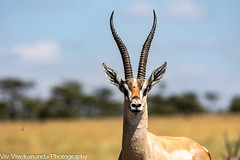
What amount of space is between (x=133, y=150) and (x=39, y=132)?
21143 millimetres

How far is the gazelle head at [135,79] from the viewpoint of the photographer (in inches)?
260

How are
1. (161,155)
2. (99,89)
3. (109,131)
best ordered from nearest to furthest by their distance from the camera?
(161,155) → (109,131) → (99,89)

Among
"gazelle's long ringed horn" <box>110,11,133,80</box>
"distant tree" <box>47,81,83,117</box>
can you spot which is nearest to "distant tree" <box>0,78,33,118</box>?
"distant tree" <box>47,81,83,117</box>

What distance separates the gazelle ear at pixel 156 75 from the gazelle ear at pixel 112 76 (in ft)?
1.71

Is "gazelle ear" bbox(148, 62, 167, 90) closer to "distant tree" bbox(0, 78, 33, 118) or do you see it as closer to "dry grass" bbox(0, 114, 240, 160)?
"dry grass" bbox(0, 114, 240, 160)

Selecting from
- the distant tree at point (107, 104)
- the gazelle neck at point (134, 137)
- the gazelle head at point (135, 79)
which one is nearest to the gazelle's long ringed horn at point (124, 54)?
the gazelle head at point (135, 79)

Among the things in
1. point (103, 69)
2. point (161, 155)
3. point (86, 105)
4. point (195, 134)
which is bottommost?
point (86, 105)

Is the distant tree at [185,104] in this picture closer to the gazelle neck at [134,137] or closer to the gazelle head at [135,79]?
the gazelle head at [135,79]

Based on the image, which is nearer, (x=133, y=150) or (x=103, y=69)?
(x=133, y=150)

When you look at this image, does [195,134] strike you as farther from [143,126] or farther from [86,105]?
[86,105]

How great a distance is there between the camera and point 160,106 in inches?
2356

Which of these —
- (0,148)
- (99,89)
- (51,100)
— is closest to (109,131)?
(0,148)

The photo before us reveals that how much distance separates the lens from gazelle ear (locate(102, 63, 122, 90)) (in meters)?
7.36

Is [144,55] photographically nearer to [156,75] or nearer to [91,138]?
[156,75]
